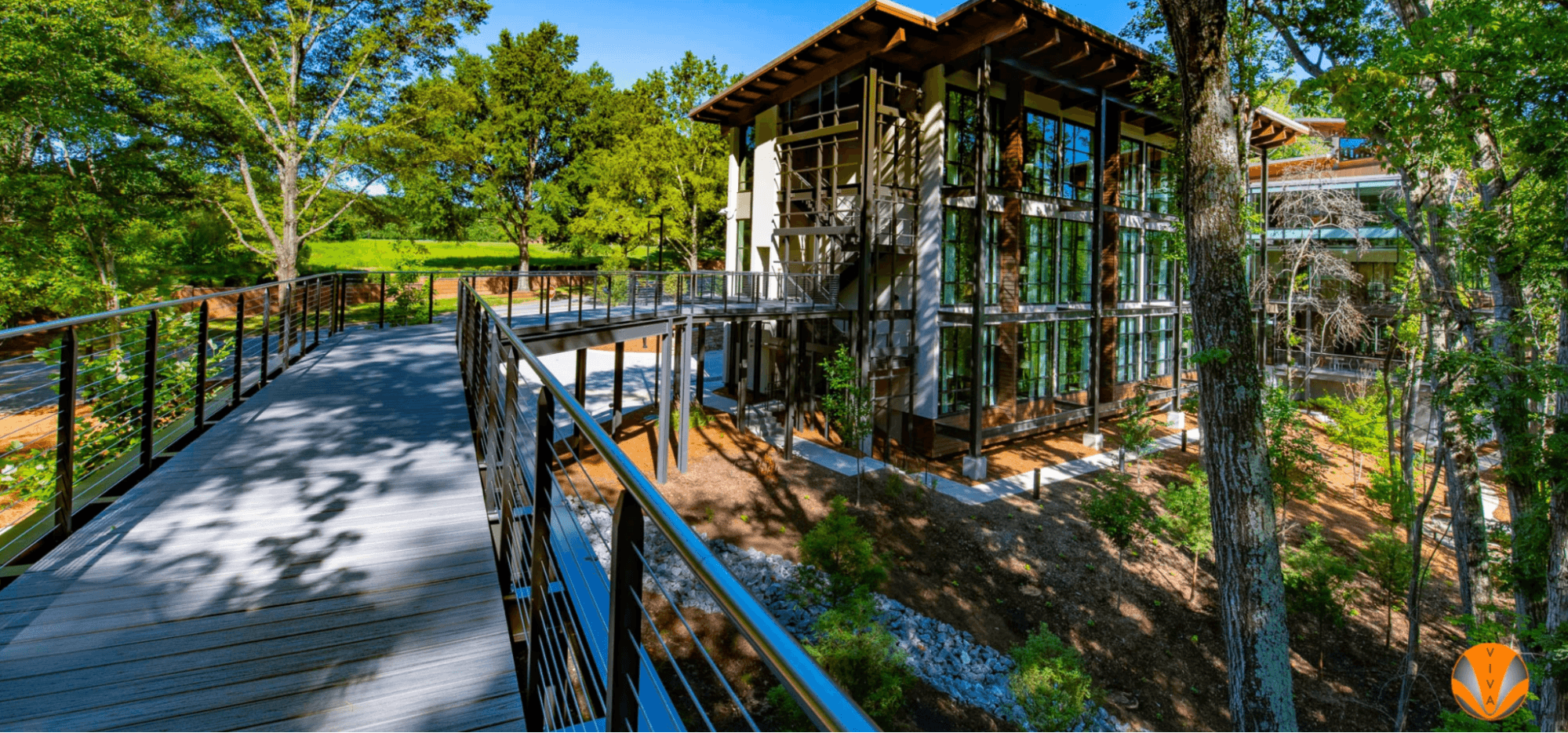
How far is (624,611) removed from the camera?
153 cm

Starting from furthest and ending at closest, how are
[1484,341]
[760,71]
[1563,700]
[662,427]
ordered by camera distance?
[760,71] < [662,427] < [1484,341] < [1563,700]

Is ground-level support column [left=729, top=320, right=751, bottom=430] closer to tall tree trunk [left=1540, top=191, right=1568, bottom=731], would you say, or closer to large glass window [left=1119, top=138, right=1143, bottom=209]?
tall tree trunk [left=1540, top=191, right=1568, bottom=731]

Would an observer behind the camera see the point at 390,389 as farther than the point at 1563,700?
No

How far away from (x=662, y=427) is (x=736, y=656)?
4.74m

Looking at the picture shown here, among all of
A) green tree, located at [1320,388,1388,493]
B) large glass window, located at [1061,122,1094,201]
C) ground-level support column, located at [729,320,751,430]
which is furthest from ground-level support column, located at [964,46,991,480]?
green tree, located at [1320,388,1388,493]

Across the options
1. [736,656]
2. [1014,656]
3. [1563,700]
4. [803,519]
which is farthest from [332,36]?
[1563,700]

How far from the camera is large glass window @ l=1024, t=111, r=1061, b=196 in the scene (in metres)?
20.2

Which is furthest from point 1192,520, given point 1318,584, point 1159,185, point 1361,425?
point 1159,185

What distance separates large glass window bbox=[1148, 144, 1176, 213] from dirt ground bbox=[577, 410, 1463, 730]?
503 inches

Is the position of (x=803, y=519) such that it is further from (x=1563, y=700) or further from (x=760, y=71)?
(x=760, y=71)

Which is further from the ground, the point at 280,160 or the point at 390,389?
the point at 280,160

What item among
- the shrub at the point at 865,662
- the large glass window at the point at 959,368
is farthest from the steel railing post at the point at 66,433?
the large glass window at the point at 959,368

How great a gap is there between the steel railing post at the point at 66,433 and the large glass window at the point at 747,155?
1968cm

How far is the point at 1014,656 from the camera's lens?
9.27m
